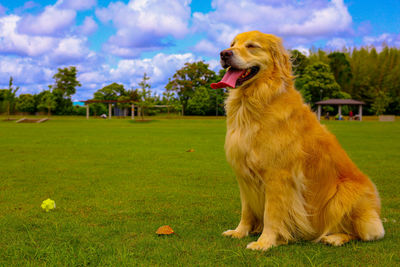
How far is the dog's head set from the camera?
3.50 m

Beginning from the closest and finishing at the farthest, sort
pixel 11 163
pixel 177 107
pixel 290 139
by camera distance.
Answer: pixel 290 139
pixel 11 163
pixel 177 107

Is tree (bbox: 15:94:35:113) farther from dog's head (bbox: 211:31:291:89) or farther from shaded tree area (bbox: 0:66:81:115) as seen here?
dog's head (bbox: 211:31:291:89)

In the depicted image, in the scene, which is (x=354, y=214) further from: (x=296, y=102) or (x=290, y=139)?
(x=296, y=102)

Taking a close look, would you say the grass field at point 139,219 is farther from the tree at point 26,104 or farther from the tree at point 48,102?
the tree at point 26,104

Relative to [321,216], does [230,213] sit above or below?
below

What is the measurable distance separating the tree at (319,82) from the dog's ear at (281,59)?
2547 inches

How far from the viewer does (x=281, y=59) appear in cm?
363

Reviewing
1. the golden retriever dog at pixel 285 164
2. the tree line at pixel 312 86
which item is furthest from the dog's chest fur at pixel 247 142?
the tree line at pixel 312 86

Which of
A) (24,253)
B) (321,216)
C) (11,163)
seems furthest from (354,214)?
(11,163)

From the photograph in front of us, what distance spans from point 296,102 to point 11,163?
832 centimetres

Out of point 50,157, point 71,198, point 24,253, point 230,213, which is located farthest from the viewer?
point 50,157

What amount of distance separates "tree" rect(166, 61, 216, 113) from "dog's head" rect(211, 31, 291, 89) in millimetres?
72867

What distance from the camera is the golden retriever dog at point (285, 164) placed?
3.39 meters

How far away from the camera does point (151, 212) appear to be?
4844 millimetres
